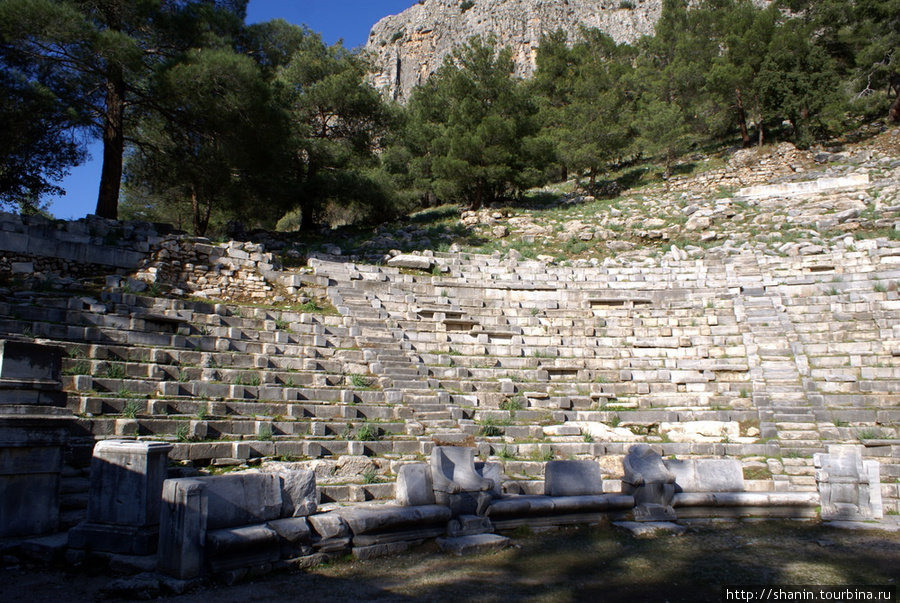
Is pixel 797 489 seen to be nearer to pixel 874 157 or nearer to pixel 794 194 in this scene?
pixel 794 194

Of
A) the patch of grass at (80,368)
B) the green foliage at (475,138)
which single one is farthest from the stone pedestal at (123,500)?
the green foliage at (475,138)

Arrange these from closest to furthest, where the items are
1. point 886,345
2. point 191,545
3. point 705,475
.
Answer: point 191,545
point 705,475
point 886,345

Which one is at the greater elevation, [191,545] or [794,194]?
[794,194]

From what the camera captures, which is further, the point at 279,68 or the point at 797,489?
the point at 279,68

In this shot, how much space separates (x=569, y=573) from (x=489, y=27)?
2845 inches

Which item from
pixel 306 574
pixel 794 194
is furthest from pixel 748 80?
pixel 306 574

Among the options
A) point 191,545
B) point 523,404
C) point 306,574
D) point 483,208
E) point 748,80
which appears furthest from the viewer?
point 748,80

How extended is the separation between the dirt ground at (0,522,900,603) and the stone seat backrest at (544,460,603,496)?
1.94ft

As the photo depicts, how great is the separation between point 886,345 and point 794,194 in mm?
10549

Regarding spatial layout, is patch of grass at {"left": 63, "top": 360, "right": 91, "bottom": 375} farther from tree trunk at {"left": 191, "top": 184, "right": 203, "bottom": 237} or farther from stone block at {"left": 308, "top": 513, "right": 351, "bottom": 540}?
tree trunk at {"left": 191, "top": 184, "right": 203, "bottom": 237}

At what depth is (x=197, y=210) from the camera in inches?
730

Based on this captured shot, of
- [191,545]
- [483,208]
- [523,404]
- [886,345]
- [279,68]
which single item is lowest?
[191,545]

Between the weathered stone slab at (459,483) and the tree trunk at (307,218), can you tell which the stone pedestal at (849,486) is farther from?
the tree trunk at (307,218)

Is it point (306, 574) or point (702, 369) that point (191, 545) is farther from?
point (702, 369)
